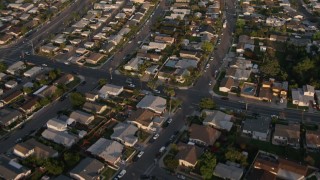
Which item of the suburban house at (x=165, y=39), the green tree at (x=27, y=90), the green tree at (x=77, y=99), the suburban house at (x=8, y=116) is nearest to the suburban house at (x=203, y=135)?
the green tree at (x=77, y=99)

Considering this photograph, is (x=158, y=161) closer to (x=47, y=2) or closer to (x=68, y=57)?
(x=68, y=57)

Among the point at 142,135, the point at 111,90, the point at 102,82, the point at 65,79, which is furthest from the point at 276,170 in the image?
the point at 65,79

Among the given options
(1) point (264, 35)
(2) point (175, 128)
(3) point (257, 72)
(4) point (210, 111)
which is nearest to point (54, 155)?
Result: (2) point (175, 128)

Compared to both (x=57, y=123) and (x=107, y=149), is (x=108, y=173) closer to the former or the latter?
(x=107, y=149)

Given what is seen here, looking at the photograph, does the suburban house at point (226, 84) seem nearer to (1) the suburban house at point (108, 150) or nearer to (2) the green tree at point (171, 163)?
(2) the green tree at point (171, 163)

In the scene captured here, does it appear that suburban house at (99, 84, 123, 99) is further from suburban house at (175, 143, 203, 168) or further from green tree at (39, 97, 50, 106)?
suburban house at (175, 143, 203, 168)

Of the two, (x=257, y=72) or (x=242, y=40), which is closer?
(x=257, y=72)

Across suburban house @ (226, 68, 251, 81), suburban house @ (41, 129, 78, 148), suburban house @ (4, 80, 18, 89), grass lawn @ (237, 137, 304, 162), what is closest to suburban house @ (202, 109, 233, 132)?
grass lawn @ (237, 137, 304, 162)
